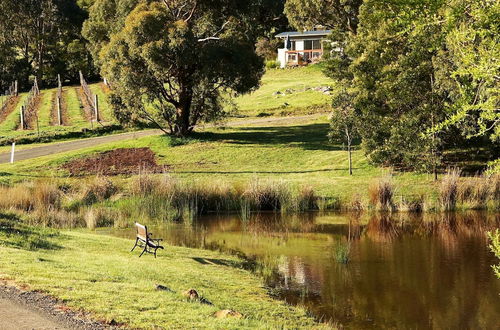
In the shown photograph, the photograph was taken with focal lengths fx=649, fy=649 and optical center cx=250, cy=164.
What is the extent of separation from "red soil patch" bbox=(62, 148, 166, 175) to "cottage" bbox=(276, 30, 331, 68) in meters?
46.9

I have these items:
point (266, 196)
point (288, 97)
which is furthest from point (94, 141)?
point (288, 97)

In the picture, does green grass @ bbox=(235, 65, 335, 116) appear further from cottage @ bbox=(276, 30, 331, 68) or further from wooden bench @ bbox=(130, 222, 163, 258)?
wooden bench @ bbox=(130, 222, 163, 258)

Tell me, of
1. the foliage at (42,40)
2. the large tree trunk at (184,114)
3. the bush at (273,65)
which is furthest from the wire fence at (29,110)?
the bush at (273,65)

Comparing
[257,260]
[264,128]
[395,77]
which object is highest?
[395,77]

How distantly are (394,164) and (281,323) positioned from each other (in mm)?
23850

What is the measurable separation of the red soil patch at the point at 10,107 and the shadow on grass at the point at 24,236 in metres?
40.3

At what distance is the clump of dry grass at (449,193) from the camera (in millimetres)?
29641

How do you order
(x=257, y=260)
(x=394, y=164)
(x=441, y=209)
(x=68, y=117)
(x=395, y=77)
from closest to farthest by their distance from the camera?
1. (x=257, y=260)
2. (x=441, y=209)
3. (x=395, y=77)
4. (x=394, y=164)
5. (x=68, y=117)

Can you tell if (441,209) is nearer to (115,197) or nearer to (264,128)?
(115,197)

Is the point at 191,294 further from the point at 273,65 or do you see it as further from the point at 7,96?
the point at 273,65

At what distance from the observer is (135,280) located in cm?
1484

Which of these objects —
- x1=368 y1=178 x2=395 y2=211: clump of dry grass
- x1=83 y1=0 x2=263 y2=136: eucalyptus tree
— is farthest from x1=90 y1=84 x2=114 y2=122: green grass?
x1=368 y1=178 x2=395 y2=211: clump of dry grass

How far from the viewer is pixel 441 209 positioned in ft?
97.0

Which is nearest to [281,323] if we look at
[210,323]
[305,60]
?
[210,323]
